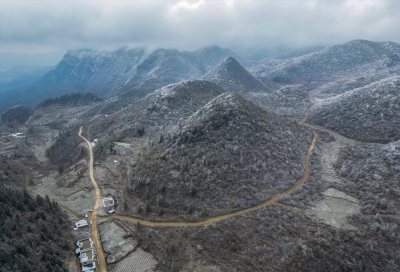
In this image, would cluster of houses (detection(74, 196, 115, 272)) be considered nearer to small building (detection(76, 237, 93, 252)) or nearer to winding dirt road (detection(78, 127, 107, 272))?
small building (detection(76, 237, 93, 252))

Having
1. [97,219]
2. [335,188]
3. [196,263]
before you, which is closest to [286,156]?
[335,188]

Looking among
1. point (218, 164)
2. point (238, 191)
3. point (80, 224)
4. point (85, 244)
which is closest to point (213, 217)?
point (238, 191)

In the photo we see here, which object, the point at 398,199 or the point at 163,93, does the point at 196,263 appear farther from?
the point at 163,93

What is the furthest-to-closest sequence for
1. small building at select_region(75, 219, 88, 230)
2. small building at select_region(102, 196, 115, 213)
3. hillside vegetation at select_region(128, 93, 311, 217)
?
1. small building at select_region(102, 196, 115, 213)
2. hillside vegetation at select_region(128, 93, 311, 217)
3. small building at select_region(75, 219, 88, 230)

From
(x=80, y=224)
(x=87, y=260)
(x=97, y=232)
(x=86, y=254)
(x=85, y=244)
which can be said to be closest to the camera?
(x=87, y=260)

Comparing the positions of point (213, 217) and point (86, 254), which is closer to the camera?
point (86, 254)

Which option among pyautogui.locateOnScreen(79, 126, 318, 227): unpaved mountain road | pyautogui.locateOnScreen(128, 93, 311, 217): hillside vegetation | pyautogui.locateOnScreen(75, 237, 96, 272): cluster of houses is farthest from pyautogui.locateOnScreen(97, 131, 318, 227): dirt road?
pyautogui.locateOnScreen(75, 237, 96, 272): cluster of houses

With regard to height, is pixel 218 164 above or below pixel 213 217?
above

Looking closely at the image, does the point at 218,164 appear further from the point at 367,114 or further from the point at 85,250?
the point at 367,114
